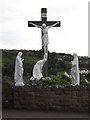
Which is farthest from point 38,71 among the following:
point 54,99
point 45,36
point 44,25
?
point 54,99

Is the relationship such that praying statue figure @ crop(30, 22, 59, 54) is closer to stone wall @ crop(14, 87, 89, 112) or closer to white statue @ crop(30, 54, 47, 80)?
white statue @ crop(30, 54, 47, 80)

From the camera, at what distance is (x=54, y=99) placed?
15.5m

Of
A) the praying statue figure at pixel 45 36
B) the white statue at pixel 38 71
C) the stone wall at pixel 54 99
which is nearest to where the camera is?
the stone wall at pixel 54 99

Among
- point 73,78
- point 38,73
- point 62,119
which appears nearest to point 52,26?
point 38,73

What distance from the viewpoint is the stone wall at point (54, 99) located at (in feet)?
50.3

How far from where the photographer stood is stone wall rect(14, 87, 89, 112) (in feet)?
50.3

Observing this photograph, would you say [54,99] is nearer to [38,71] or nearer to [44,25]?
Answer: [38,71]

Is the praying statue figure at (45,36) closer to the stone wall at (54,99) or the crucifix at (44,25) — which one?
the crucifix at (44,25)

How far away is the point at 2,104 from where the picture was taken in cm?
1577

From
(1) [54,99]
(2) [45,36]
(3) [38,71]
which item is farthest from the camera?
(2) [45,36]

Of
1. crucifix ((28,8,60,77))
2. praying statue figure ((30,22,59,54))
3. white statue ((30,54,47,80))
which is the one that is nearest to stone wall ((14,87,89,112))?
white statue ((30,54,47,80))

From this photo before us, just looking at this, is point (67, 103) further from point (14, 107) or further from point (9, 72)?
point (9, 72)

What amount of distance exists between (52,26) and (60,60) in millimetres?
23719

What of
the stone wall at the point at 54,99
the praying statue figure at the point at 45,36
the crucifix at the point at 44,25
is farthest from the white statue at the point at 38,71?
the stone wall at the point at 54,99
